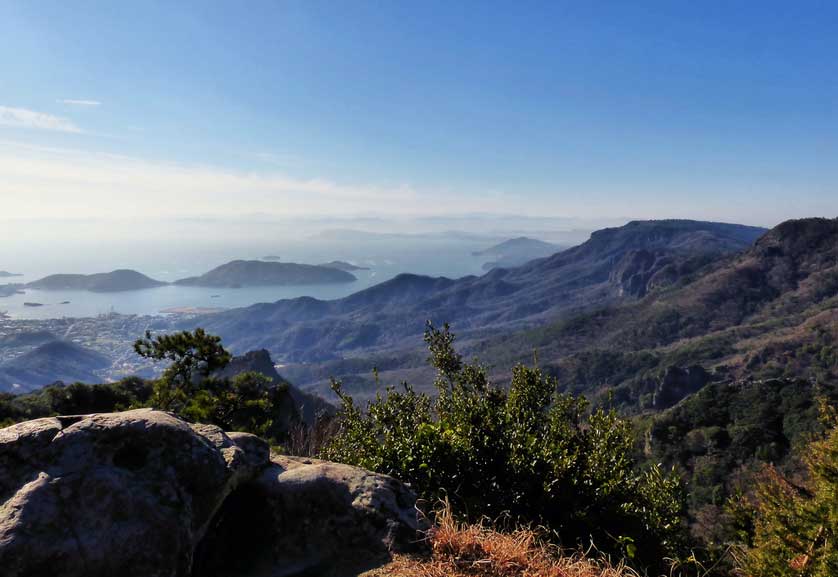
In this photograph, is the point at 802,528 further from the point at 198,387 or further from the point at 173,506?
the point at 198,387

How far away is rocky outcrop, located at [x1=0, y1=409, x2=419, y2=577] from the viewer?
397 centimetres

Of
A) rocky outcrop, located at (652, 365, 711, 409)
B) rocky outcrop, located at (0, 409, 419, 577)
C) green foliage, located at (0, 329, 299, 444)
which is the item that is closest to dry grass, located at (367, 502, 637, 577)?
rocky outcrop, located at (0, 409, 419, 577)

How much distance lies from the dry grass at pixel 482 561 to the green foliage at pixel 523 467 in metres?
0.82

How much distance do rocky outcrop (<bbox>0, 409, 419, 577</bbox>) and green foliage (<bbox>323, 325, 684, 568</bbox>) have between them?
1.24m

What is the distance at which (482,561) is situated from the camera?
4.62 metres

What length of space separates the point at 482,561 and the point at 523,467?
266 cm

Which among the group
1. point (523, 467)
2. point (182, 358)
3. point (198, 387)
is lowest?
point (198, 387)

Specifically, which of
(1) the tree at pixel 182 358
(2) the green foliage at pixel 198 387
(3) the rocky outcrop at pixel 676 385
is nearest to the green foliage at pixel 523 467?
(2) the green foliage at pixel 198 387

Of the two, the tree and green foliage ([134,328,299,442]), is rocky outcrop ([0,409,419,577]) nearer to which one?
green foliage ([134,328,299,442])

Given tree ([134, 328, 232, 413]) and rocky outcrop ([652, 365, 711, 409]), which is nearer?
tree ([134, 328, 232, 413])

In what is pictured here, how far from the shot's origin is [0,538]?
3705 mm

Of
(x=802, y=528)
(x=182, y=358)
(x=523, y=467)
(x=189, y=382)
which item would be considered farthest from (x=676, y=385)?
(x=523, y=467)

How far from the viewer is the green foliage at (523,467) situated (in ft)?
21.7

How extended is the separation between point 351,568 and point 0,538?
294 centimetres
